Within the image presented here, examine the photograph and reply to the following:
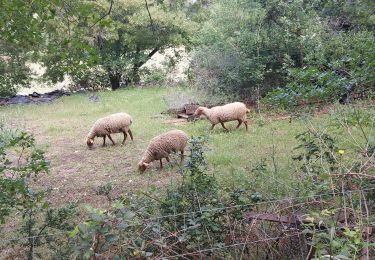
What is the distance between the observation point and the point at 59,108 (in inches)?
737

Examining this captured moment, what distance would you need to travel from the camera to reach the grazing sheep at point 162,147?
343 inches

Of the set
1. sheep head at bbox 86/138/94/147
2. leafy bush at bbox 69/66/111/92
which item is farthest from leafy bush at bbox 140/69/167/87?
sheep head at bbox 86/138/94/147

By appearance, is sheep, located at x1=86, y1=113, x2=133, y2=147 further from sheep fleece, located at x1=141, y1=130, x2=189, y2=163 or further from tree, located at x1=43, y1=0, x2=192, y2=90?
tree, located at x1=43, y1=0, x2=192, y2=90

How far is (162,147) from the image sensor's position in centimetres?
873

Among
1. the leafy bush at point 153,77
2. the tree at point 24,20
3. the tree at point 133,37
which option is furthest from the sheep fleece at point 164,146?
the leafy bush at point 153,77

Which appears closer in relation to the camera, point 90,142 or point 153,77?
point 90,142

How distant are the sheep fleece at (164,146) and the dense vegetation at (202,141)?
16.7 inches

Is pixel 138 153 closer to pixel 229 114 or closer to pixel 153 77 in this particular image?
pixel 229 114

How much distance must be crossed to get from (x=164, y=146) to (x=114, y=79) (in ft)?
54.6

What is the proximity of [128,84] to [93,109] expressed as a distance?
25.5 feet

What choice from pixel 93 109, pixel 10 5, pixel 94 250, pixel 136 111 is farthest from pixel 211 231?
pixel 93 109

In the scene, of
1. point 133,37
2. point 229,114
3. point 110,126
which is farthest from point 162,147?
point 133,37

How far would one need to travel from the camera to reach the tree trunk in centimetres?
2425

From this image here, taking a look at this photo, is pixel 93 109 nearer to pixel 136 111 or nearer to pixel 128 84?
pixel 136 111
